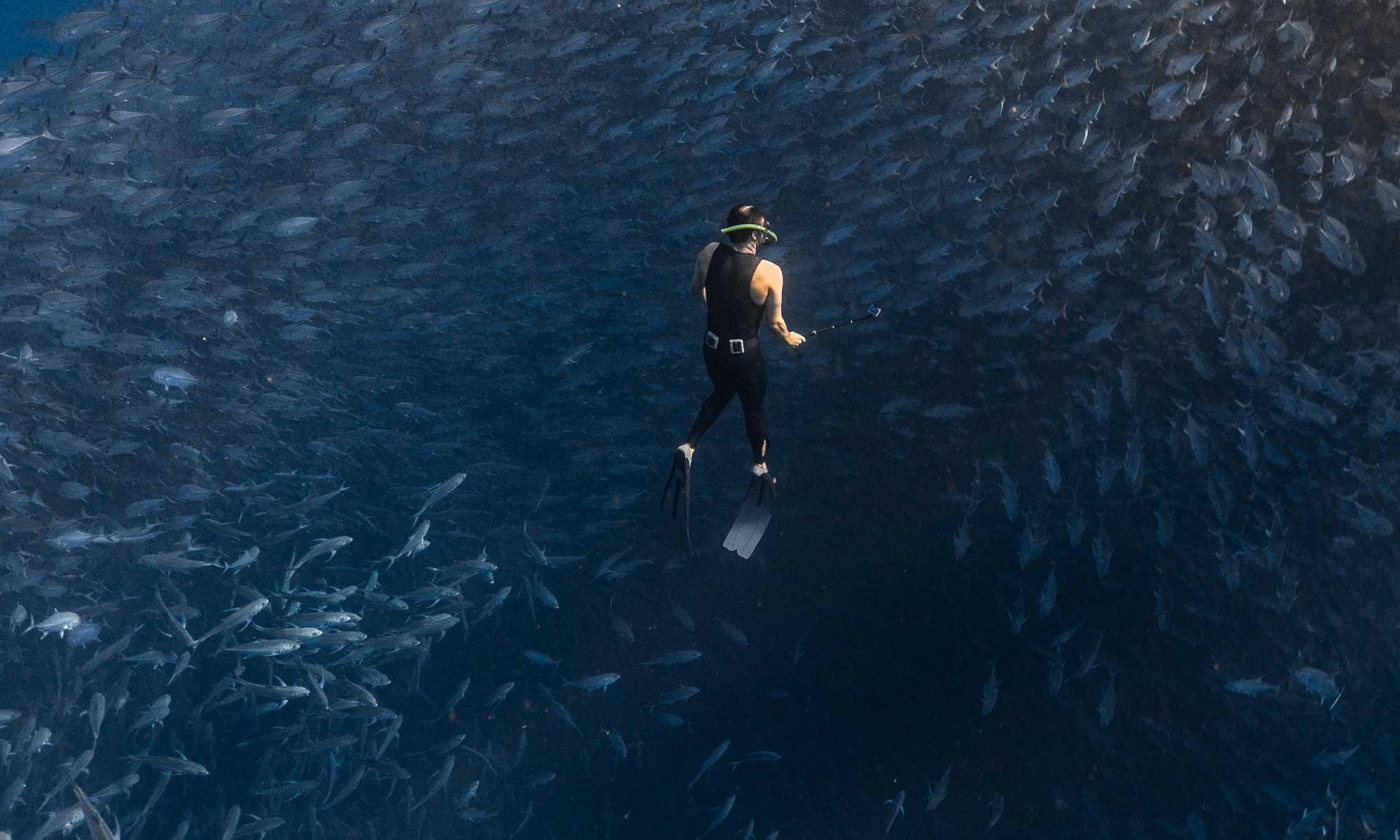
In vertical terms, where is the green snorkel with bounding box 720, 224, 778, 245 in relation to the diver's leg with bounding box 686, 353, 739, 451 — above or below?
above

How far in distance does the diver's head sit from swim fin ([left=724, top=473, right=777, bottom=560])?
1.50 meters

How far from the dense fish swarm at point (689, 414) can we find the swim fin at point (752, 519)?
253cm

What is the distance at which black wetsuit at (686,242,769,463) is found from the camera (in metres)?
4.74

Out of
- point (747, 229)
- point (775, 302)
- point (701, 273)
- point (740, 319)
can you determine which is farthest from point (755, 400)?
point (747, 229)

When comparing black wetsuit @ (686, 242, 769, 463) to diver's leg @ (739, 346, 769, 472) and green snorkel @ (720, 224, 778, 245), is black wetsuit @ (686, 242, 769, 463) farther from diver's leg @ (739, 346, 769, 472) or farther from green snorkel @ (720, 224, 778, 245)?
green snorkel @ (720, 224, 778, 245)

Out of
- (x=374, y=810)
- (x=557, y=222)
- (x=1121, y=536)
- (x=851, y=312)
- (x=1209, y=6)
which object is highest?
(x=1209, y=6)

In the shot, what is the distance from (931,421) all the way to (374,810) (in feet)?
27.6

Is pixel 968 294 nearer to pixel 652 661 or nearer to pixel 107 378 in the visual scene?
pixel 652 661

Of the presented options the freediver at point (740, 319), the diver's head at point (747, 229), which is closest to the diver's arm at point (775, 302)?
the freediver at point (740, 319)

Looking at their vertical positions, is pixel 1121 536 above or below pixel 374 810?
above

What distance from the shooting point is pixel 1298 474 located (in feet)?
23.9

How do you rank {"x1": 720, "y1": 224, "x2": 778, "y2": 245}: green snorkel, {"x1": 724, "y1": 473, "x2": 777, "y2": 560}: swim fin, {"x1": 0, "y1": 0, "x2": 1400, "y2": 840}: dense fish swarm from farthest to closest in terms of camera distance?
1. {"x1": 0, "y1": 0, "x2": 1400, "y2": 840}: dense fish swarm
2. {"x1": 724, "y1": 473, "x2": 777, "y2": 560}: swim fin
3. {"x1": 720, "y1": 224, "x2": 778, "y2": 245}: green snorkel

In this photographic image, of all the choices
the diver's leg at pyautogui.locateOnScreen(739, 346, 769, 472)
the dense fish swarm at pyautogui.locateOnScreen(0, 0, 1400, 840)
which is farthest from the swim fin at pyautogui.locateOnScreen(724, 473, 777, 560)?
the dense fish swarm at pyautogui.locateOnScreen(0, 0, 1400, 840)

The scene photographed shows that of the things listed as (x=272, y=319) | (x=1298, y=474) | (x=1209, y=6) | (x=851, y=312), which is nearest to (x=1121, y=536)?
(x=1298, y=474)
